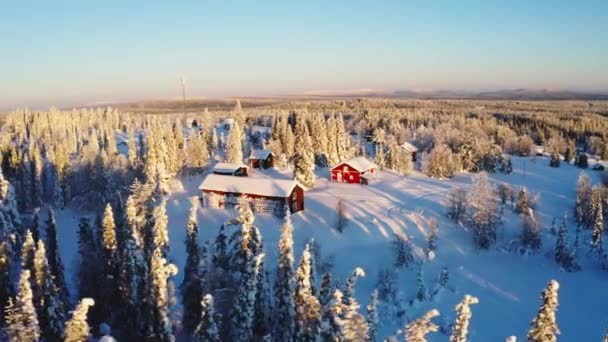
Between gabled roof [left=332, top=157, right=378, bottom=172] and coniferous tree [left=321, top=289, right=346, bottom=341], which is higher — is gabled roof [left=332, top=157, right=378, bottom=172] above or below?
below

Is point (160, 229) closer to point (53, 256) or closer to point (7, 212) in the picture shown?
point (53, 256)

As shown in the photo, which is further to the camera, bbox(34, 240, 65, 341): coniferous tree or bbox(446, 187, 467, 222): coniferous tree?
bbox(446, 187, 467, 222): coniferous tree

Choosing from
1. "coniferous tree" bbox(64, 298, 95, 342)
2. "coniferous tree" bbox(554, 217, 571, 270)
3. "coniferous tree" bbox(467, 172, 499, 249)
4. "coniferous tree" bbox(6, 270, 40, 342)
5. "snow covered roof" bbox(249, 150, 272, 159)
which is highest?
"coniferous tree" bbox(64, 298, 95, 342)

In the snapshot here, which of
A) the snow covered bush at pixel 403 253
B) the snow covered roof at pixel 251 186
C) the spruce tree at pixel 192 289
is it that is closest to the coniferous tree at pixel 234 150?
the snow covered roof at pixel 251 186

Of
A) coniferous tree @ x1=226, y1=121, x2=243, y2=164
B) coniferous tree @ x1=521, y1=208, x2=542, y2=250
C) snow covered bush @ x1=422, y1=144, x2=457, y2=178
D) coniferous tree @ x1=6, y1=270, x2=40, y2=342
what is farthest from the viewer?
snow covered bush @ x1=422, y1=144, x2=457, y2=178

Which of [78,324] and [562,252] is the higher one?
[78,324]

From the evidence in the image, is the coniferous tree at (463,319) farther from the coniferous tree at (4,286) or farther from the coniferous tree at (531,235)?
the coniferous tree at (531,235)

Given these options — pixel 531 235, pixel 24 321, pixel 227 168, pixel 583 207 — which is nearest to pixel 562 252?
pixel 531 235

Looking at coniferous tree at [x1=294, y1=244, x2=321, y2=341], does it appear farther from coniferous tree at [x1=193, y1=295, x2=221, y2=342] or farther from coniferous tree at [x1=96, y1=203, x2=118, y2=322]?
coniferous tree at [x1=96, y1=203, x2=118, y2=322]

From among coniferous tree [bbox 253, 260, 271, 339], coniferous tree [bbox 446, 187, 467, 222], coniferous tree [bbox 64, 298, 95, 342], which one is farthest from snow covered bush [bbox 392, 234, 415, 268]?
coniferous tree [bbox 64, 298, 95, 342]
